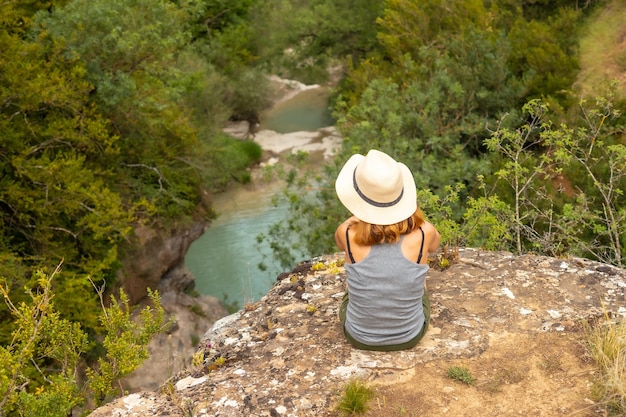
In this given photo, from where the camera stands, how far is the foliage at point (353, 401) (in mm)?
3424

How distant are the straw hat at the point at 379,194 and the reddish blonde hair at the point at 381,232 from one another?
0.12ft

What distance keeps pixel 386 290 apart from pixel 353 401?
0.67 metres

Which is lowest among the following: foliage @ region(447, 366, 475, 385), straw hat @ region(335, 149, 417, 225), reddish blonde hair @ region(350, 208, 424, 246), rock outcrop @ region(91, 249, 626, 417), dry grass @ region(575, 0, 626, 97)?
dry grass @ region(575, 0, 626, 97)

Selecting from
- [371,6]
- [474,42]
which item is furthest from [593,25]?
[371,6]

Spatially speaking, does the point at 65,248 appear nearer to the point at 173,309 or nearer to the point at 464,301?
the point at 173,309

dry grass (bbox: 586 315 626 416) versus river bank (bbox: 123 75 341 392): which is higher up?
dry grass (bbox: 586 315 626 416)

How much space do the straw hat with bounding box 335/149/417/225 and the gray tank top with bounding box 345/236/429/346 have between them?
0.59ft

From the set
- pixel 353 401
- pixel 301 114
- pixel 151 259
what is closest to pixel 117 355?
pixel 353 401

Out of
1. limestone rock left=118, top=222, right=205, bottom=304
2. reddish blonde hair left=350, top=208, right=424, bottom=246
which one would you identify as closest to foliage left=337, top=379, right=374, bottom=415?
reddish blonde hair left=350, top=208, right=424, bottom=246

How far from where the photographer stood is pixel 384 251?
147 inches

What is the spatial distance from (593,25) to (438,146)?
6521 millimetres

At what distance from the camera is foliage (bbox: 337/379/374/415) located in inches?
135

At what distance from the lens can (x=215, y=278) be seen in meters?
17.1

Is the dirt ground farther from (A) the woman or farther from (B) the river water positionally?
(B) the river water
